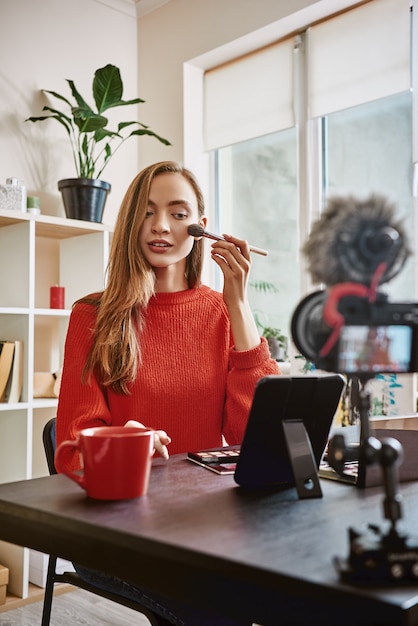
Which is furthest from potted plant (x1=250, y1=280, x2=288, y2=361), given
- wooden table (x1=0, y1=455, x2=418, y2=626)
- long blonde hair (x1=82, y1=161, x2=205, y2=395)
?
wooden table (x1=0, y1=455, x2=418, y2=626)

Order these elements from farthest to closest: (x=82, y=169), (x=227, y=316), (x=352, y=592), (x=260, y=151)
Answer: (x=260, y=151)
(x=82, y=169)
(x=227, y=316)
(x=352, y=592)

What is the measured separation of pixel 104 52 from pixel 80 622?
2.70 metres

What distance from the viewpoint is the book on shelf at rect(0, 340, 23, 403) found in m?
2.70

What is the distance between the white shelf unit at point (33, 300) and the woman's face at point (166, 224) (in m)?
1.34

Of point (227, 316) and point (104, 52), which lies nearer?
point (227, 316)

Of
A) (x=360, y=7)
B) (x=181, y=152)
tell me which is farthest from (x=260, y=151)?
(x=360, y=7)

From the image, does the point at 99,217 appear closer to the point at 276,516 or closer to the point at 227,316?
the point at 227,316

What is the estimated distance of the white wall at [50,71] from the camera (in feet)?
10.00

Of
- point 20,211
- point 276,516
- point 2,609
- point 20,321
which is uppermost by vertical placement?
point 20,211

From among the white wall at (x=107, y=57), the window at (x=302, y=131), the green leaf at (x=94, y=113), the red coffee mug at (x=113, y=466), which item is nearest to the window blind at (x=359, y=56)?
the window at (x=302, y=131)

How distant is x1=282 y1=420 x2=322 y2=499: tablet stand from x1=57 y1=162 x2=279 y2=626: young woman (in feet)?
1.95

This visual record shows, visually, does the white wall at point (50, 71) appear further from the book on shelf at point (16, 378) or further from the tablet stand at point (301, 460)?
the tablet stand at point (301, 460)

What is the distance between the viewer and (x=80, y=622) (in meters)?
2.43

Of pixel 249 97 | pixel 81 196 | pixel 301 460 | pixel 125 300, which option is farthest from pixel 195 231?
pixel 249 97
